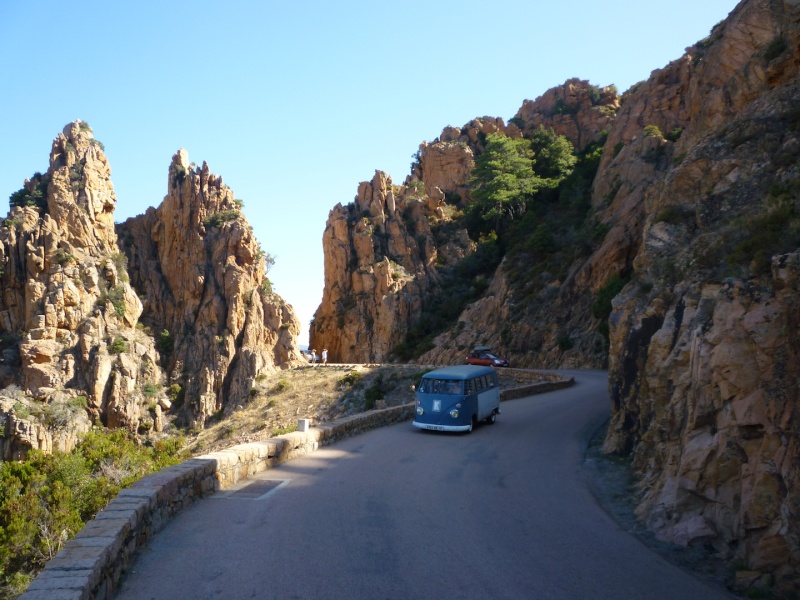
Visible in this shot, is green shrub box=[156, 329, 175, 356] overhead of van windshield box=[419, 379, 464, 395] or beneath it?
overhead

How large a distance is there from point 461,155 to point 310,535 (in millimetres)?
71224

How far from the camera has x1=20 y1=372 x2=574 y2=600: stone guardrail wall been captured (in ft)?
17.0

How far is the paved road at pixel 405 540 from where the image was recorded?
6.34 m

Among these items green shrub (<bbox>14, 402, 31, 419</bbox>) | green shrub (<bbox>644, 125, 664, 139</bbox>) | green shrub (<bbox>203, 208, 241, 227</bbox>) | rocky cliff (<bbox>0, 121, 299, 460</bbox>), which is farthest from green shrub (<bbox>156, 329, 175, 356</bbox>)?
green shrub (<bbox>644, 125, 664, 139</bbox>)

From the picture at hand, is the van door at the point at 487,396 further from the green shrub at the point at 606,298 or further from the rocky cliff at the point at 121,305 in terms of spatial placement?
the rocky cliff at the point at 121,305

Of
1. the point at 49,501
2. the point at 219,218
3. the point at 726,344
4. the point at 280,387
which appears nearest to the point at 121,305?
the point at 219,218

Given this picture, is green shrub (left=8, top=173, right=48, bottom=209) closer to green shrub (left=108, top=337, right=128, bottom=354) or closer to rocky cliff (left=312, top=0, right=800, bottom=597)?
green shrub (left=108, top=337, right=128, bottom=354)

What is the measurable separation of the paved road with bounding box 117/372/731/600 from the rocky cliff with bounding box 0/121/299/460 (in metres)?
36.2

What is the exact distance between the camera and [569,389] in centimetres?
2744

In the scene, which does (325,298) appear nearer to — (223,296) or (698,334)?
(223,296)

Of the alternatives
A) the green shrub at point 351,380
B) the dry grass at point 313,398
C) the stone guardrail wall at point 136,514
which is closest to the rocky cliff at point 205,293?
the dry grass at point 313,398

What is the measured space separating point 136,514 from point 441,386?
11062 mm

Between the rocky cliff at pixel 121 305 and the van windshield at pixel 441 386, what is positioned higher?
the rocky cliff at pixel 121 305

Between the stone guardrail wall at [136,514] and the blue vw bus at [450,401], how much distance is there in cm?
369
